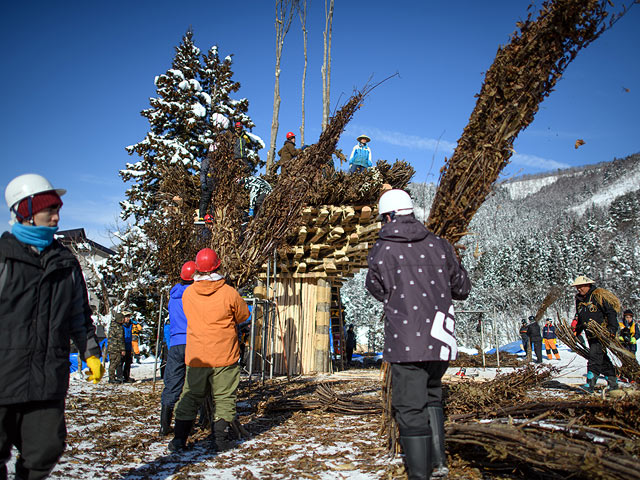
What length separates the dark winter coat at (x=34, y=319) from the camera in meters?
2.18

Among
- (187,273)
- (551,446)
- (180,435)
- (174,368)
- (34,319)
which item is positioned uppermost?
(187,273)

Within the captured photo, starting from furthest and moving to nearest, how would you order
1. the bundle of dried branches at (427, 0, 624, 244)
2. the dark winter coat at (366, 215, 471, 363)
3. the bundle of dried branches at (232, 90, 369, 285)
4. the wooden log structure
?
the wooden log structure < the bundle of dried branches at (232, 90, 369, 285) < the bundle of dried branches at (427, 0, 624, 244) < the dark winter coat at (366, 215, 471, 363)

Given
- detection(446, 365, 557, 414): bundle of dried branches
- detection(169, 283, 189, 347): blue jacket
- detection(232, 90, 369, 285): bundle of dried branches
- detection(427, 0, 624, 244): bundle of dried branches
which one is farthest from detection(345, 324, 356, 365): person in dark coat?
detection(427, 0, 624, 244): bundle of dried branches

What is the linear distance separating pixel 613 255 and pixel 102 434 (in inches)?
2287

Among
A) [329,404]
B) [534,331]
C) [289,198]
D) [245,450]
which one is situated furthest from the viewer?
[534,331]

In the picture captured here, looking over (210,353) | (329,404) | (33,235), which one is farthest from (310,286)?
(33,235)

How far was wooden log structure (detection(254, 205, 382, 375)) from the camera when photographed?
397 inches

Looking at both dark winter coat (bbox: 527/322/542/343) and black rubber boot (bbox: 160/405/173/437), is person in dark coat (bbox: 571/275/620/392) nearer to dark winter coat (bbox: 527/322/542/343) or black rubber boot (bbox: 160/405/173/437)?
black rubber boot (bbox: 160/405/173/437)

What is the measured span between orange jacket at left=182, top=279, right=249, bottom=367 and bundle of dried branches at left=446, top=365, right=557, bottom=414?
2113 millimetres

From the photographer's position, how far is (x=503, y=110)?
3.81 meters

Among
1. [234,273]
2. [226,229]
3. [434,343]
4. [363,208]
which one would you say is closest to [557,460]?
[434,343]

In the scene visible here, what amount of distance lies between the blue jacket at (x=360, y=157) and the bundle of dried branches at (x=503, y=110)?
657 centimetres

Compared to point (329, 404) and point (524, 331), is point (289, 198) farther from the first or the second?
point (524, 331)

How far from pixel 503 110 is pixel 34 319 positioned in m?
3.83
